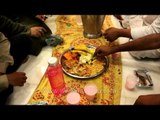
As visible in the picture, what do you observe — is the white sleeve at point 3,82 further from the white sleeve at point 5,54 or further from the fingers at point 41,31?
the fingers at point 41,31

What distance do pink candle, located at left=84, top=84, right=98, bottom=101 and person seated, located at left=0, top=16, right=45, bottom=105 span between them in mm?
379

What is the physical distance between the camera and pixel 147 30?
54.9 inches

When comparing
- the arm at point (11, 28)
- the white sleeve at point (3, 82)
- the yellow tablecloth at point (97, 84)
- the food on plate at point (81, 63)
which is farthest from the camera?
the arm at point (11, 28)

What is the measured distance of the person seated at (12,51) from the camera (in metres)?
1.17

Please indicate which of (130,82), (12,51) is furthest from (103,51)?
(12,51)

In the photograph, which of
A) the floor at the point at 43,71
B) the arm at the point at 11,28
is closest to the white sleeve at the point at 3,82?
the floor at the point at 43,71

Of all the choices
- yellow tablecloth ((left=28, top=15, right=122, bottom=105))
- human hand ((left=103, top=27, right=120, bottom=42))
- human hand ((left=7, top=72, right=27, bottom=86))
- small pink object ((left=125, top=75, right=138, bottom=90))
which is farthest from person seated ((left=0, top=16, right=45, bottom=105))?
small pink object ((left=125, top=75, right=138, bottom=90))

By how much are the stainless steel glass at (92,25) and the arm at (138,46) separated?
231mm

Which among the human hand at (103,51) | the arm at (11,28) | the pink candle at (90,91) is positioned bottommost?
the pink candle at (90,91)

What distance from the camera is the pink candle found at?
1.19m

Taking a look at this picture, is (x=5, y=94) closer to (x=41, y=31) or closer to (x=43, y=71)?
(x=43, y=71)

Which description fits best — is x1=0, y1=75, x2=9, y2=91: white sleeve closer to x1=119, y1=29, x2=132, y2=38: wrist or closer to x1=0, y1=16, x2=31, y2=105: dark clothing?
x1=0, y1=16, x2=31, y2=105: dark clothing
